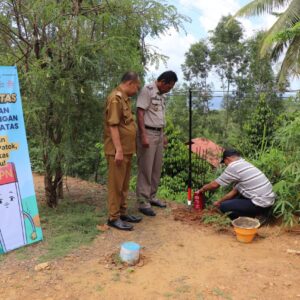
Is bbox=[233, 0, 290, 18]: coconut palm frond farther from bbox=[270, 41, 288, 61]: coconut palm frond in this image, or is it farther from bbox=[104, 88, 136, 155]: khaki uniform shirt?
bbox=[104, 88, 136, 155]: khaki uniform shirt

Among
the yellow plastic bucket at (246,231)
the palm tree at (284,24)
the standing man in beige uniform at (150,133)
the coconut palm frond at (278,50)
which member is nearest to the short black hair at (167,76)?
the standing man in beige uniform at (150,133)

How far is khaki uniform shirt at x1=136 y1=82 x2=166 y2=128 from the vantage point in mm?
4328

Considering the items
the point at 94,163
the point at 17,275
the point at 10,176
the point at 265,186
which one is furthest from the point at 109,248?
the point at 94,163

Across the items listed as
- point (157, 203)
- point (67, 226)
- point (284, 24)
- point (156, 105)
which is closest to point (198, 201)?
point (157, 203)

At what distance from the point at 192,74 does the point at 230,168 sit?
577 inches

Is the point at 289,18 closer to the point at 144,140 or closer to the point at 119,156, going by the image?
→ the point at 144,140

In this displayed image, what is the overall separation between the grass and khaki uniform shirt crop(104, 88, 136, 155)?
85cm

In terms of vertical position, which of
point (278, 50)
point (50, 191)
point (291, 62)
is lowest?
point (50, 191)

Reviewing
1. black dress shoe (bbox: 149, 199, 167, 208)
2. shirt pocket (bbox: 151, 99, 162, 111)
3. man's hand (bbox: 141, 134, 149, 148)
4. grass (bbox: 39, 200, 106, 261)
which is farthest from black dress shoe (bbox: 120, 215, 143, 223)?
shirt pocket (bbox: 151, 99, 162, 111)

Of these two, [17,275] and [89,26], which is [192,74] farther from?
[17,275]

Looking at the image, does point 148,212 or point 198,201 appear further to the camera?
point 198,201

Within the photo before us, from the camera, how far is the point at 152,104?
442cm

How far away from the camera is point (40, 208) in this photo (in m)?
4.76

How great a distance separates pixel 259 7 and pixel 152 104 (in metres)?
11.2
